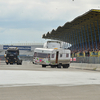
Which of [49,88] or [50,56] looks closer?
[49,88]

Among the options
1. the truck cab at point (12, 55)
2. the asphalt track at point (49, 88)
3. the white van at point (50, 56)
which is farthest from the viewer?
the truck cab at point (12, 55)

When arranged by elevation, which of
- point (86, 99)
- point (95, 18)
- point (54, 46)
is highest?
point (95, 18)

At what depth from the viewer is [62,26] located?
75.1 metres

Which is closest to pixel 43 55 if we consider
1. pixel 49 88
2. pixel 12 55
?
pixel 12 55

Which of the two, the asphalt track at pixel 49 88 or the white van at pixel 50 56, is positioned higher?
the white van at pixel 50 56

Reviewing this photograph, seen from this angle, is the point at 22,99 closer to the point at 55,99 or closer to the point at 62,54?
the point at 55,99

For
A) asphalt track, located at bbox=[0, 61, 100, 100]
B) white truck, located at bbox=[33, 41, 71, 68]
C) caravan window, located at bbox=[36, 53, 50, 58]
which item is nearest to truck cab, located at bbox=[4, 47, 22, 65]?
white truck, located at bbox=[33, 41, 71, 68]

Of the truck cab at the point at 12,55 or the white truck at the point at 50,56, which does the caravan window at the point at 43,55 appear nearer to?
the white truck at the point at 50,56

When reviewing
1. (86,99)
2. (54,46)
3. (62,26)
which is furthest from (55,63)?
(62,26)

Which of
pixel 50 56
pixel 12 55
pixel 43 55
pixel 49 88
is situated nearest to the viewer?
pixel 49 88

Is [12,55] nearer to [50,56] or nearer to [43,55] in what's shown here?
[43,55]

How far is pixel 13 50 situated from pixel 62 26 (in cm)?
2472

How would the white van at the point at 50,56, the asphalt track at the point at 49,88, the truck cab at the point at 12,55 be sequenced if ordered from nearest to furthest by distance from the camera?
the asphalt track at the point at 49,88 < the white van at the point at 50,56 < the truck cab at the point at 12,55

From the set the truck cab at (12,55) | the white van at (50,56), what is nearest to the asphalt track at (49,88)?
the white van at (50,56)
